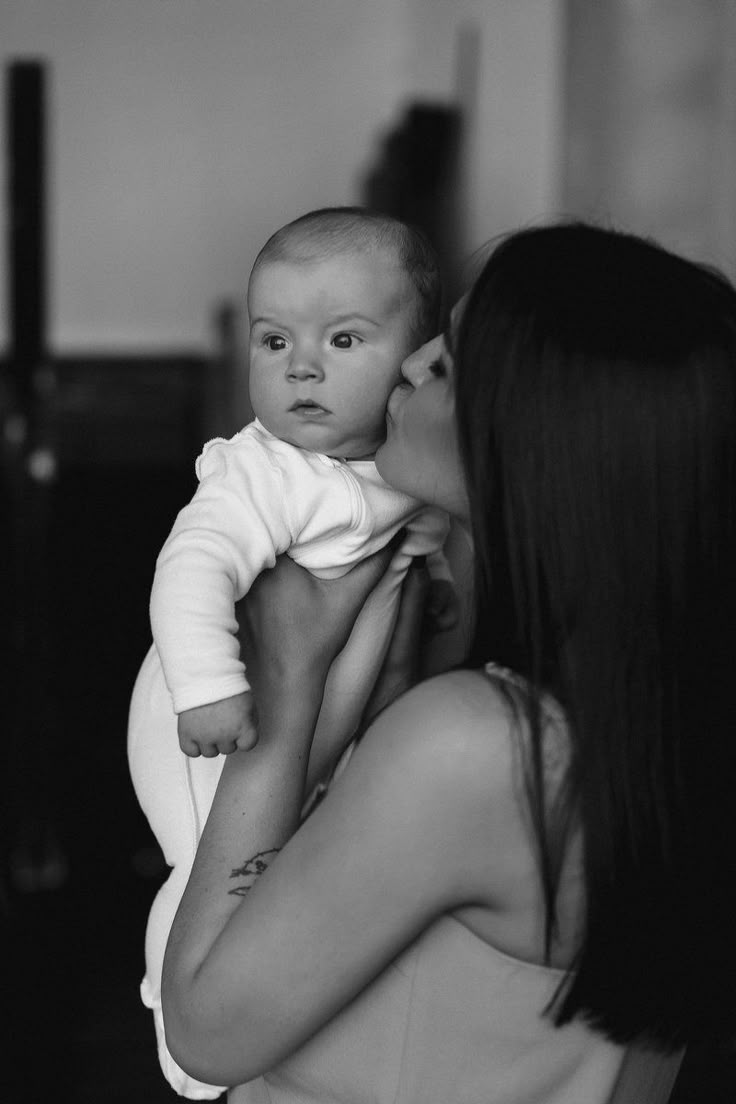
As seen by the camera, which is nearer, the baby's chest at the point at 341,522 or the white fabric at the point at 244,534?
the white fabric at the point at 244,534

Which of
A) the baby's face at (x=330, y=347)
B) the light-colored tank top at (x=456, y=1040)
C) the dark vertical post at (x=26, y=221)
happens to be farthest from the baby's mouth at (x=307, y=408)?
the dark vertical post at (x=26, y=221)

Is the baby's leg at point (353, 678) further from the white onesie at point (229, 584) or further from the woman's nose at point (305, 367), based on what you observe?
the woman's nose at point (305, 367)

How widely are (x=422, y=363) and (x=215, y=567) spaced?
0.78 ft

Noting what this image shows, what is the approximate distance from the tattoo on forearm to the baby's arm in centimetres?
9

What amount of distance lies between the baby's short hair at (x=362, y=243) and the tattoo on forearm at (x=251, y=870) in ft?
1.59

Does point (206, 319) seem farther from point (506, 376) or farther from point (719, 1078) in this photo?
point (506, 376)

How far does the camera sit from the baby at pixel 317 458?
1.15m

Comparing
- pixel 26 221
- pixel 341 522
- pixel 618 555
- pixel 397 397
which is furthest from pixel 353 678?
pixel 26 221

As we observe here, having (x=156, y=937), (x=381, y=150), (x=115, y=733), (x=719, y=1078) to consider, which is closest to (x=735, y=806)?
(x=156, y=937)

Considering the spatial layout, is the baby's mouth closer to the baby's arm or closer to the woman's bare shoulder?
the baby's arm

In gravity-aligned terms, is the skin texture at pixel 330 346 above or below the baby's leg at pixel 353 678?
above

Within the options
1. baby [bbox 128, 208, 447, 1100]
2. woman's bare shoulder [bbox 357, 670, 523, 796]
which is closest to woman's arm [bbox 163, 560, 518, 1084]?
woman's bare shoulder [bbox 357, 670, 523, 796]

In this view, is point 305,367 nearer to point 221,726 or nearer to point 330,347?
point 330,347

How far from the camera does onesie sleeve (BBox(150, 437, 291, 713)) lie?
1045 mm
